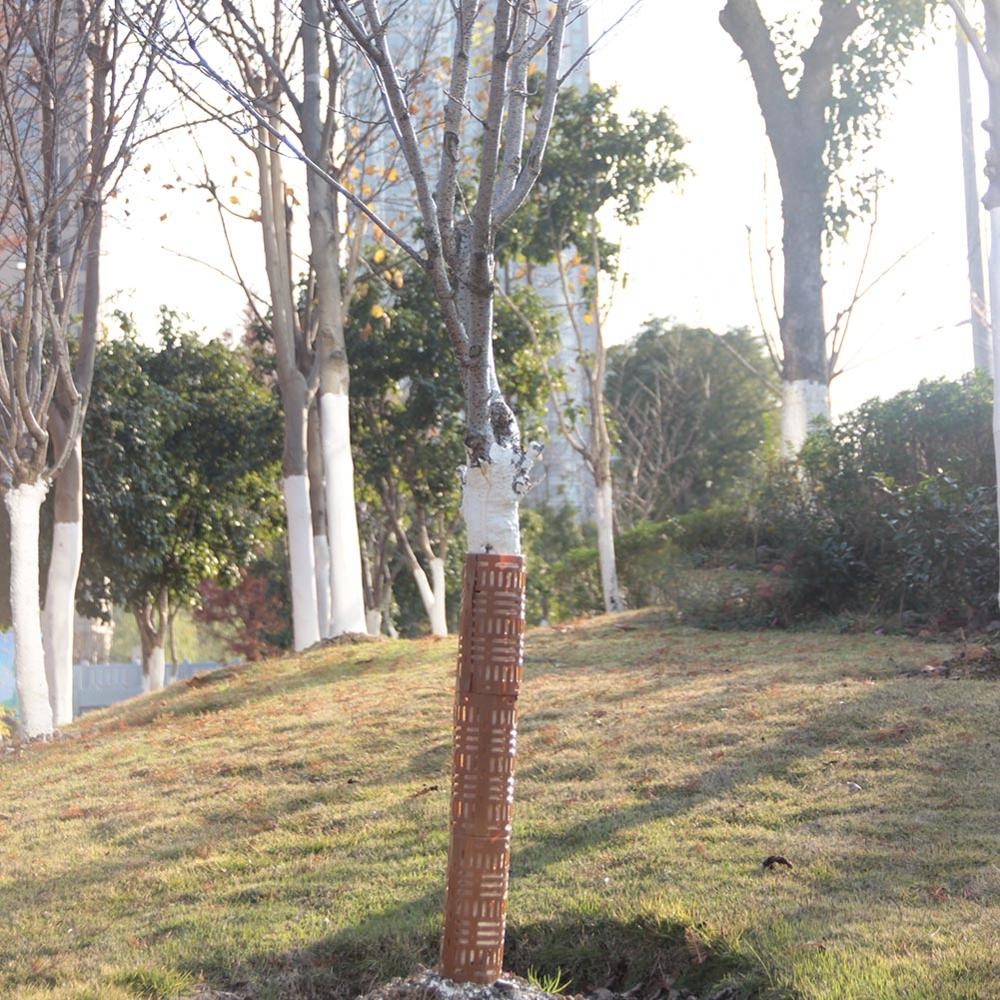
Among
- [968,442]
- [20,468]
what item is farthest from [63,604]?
[968,442]

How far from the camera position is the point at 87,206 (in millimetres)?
11812

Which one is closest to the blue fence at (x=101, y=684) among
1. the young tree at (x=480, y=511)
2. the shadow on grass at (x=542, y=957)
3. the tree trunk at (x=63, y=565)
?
the tree trunk at (x=63, y=565)

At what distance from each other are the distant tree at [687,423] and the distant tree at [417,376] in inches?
388

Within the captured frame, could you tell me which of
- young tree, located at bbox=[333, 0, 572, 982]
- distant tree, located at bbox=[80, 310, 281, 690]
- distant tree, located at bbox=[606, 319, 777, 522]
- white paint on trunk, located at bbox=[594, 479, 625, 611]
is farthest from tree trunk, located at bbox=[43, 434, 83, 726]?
distant tree, located at bbox=[606, 319, 777, 522]

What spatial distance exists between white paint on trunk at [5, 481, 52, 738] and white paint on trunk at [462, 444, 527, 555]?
333 inches

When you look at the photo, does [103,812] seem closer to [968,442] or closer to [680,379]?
[968,442]

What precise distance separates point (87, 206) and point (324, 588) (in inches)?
239

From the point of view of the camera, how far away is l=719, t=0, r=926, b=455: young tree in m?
15.9

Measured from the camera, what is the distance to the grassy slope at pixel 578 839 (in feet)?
15.8

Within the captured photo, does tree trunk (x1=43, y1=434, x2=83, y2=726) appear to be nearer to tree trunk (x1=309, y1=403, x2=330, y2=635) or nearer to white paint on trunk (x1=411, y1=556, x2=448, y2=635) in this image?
tree trunk (x1=309, y1=403, x2=330, y2=635)

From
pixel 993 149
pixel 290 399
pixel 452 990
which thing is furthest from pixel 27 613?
pixel 452 990

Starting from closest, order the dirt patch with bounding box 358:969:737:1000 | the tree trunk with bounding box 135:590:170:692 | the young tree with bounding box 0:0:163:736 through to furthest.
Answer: the dirt patch with bounding box 358:969:737:1000
the young tree with bounding box 0:0:163:736
the tree trunk with bounding box 135:590:170:692

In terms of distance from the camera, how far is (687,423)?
29.9 meters

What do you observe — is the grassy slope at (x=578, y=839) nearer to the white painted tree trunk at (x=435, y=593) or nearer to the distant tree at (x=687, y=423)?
the white painted tree trunk at (x=435, y=593)
